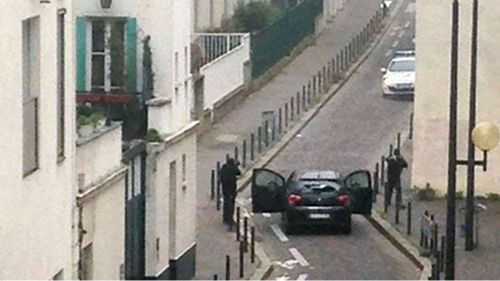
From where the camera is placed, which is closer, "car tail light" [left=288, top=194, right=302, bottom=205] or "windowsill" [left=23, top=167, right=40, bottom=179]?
"windowsill" [left=23, top=167, right=40, bottom=179]

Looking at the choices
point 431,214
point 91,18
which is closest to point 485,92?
point 431,214

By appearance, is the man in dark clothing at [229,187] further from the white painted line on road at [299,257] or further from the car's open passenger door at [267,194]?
the white painted line on road at [299,257]

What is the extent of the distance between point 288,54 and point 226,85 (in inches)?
364

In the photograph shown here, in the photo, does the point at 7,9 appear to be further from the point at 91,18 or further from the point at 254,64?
the point at 254,64

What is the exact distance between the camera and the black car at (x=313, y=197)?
34781 millimetres

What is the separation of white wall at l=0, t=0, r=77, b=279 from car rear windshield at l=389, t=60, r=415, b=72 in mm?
34319

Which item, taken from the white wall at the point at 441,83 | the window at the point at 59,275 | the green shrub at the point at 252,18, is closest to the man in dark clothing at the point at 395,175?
the white wall at the point at 441,83

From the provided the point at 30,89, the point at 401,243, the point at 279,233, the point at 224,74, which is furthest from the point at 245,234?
the point at 224,74

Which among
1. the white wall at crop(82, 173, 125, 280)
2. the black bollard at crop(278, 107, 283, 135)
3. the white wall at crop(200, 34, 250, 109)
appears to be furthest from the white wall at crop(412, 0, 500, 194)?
the white wall at crop(82, 173, 125, 280)

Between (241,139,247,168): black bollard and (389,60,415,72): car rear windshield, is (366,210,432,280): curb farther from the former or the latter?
(389,60,415,72): car rear windshield

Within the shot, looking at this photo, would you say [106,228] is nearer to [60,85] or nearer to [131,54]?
[60,85]

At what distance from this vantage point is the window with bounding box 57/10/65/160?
19.4 m

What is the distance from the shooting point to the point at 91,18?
93.9 ft

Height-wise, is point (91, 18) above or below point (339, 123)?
above
